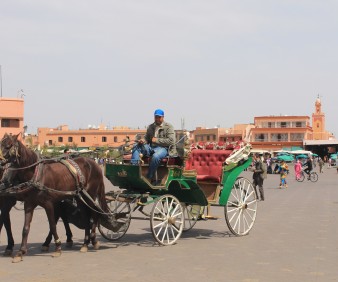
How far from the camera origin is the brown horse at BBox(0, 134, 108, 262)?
346 inches

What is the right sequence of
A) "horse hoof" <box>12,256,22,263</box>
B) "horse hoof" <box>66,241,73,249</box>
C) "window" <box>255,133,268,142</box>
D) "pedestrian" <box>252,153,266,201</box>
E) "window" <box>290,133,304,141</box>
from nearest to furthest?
"horse hoof" <box>12,256,22,263</box>, "horse hoof" <box>66,241,73,249</box>, "pedestrian" <box>252,153,266,201</box>, "window" <box>290,133,304,141</box>, "window" <box>255,133,268,142</box>

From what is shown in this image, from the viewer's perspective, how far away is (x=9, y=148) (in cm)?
877

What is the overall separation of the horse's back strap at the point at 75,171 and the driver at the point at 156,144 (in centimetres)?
107

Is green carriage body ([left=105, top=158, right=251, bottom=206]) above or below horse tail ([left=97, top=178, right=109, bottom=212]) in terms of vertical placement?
above

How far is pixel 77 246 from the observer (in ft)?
33.5

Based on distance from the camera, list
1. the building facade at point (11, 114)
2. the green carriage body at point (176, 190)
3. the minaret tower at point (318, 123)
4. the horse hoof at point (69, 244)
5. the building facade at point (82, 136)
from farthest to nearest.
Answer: the minaret tower at point (318, 123)
the building facade at point (82, 136)
the building facade at point (11, 114)
the green carriage body at point (176, 190)
the horse hoof at point (69, 244)

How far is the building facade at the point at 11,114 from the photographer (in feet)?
237

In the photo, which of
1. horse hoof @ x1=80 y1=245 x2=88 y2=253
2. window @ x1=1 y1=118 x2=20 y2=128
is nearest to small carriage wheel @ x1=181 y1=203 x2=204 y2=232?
horse hoof @ x1=80 y1=245 x2=88 y2=253

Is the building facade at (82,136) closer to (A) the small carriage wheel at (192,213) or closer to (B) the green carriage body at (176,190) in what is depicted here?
(A) the small carriage wheel at (192,213)

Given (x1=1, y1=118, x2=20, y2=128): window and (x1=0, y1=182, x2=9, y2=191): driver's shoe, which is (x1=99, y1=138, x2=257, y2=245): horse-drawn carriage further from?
(x1=1, y1=118, x2=20, y2=128): window

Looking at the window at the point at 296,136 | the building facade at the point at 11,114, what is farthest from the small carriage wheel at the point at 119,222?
the window at the point at 296,136

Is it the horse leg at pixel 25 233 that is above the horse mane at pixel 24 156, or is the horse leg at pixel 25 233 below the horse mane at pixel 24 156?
below

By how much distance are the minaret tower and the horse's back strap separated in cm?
11615

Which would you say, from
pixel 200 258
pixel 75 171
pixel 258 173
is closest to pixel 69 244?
pixel 75 171
